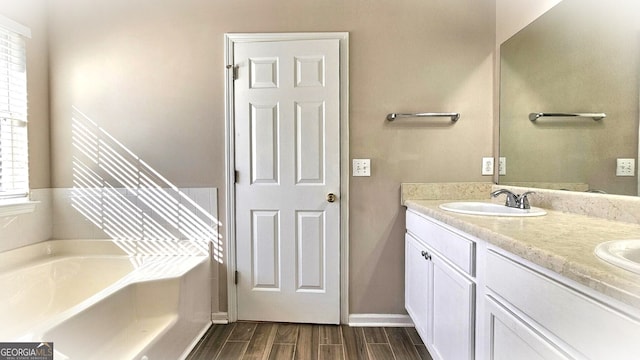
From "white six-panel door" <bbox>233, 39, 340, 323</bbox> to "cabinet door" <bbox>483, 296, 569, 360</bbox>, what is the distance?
104cm

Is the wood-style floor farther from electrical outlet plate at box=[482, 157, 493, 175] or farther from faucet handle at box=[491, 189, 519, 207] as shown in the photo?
electrical outlet plate at box=[482, 157, 493, 175]

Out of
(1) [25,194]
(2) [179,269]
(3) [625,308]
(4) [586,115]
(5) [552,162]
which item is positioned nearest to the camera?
(3) [625,308]

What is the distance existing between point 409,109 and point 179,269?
6.13 feet

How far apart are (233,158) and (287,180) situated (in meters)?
0.42

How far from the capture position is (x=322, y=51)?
72.9 inches

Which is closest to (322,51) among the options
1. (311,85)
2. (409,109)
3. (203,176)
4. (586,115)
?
(311,85)

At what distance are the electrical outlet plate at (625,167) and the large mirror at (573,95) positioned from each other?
0.01 meters

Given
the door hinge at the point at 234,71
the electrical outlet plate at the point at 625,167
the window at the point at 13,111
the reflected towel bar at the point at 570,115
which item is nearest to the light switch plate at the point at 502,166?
the reflected towel bar at the point at 570,115

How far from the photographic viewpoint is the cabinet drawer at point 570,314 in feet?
1.76

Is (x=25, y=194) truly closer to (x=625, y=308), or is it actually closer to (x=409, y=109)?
(x=409, y=109)

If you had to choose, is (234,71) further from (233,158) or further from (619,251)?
(619,251)

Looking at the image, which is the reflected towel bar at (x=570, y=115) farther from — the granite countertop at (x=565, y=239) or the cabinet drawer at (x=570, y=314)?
the cabinet drawer at (x=570, y=314)

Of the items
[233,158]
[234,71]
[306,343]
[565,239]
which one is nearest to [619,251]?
[565,239]

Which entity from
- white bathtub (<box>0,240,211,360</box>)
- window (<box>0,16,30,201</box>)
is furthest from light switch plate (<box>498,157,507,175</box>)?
window (<box>0,16,30,201</box>)
